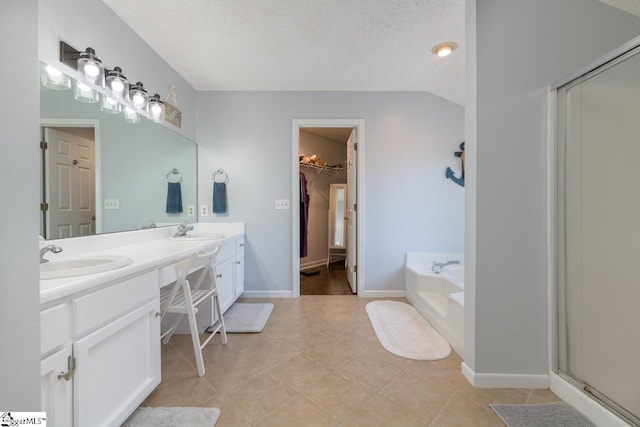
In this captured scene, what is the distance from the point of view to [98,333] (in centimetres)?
97

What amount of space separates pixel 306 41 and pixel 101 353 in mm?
2291

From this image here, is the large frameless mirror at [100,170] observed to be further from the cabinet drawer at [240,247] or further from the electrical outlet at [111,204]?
the cabinet drawer at [240,247]

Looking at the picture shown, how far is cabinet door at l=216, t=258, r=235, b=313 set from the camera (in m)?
2.13

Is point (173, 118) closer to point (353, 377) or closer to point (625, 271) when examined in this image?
point (353, 377)

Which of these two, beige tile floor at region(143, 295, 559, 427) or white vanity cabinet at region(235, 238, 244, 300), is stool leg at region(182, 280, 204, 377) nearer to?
beige tile floor at region(143, 295, 559, 427)

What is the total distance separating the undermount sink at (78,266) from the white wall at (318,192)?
10.5 ft

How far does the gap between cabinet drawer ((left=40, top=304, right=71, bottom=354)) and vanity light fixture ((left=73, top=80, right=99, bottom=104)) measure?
A: 1.29m

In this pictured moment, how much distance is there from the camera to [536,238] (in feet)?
4.67

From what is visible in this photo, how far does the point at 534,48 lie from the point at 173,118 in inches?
108

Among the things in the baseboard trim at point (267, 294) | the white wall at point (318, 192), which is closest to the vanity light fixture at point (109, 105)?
the baseboard trim at point (267, 294)

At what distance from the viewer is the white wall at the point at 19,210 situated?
59cm

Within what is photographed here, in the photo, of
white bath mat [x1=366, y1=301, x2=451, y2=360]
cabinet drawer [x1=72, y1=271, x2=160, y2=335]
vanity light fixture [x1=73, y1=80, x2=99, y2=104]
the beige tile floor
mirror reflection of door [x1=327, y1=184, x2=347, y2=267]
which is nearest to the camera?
cabinet drawer [x1=72, y1=271, x2=160, y2=335]

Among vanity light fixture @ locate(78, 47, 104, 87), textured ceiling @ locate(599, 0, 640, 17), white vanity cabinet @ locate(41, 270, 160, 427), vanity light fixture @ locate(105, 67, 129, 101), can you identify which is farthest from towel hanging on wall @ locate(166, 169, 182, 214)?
textured ceiling @ locate(599, 0, 640, 17)

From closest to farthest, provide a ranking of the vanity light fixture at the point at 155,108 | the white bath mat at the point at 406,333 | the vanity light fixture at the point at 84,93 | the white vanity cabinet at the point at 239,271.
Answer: the vanity light fixture at the point at 84,93 < the white bath mat at the point at 406,333 < the vanity light fixture at the point at 155,108 < the white vanity cabinet at the point at 239,271
